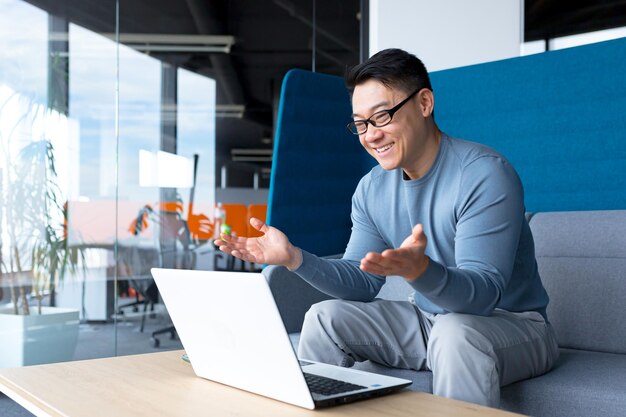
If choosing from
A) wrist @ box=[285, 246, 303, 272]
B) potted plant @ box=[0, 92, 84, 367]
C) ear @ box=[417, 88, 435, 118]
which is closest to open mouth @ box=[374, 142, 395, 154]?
ear @ box=[417, 88, 435, 118]

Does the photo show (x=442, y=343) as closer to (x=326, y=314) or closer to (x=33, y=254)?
(x=326, y=314)

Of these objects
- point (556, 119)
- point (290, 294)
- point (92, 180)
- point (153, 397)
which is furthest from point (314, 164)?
point (153, 397)

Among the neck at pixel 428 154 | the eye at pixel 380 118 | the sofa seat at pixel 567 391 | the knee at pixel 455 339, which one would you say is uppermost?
the eye at pixel 380 118

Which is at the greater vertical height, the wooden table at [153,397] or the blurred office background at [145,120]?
the blurred office background at [145,120]

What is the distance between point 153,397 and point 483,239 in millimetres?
768

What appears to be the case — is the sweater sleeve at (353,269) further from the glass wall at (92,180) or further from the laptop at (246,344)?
the glass wall at (92,180)

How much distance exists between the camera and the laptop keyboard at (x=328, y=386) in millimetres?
1286

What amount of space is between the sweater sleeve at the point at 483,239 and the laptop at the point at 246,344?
9.4 inches

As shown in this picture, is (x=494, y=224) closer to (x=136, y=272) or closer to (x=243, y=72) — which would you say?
(x=136, y=272)

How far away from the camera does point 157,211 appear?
427 cm

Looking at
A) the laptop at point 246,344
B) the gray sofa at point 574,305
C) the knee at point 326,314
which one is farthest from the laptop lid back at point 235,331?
the gray sofa at point 574,305

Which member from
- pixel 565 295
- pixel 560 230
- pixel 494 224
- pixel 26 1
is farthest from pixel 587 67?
pixel 26 1

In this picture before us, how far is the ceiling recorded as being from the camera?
175 inches

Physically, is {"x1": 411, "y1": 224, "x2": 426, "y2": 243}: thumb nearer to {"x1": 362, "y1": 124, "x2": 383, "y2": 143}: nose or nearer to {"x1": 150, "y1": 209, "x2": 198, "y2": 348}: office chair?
{"x1": 362, "y1": 124, "x2": 383, "y2": 143}: nose
